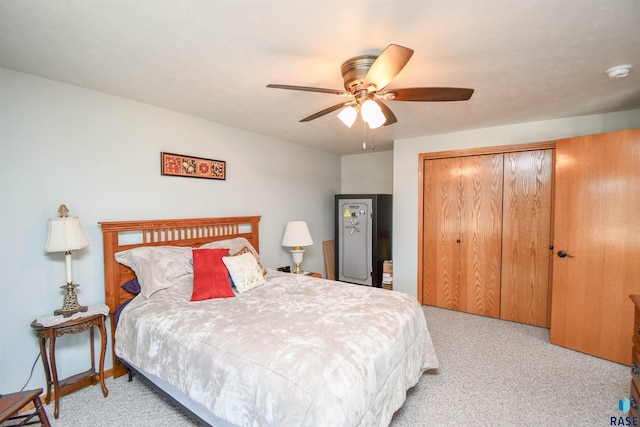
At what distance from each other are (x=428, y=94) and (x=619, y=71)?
1.45 meters

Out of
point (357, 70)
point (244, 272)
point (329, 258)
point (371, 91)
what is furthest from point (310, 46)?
point (329, 258)

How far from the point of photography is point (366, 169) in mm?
5176

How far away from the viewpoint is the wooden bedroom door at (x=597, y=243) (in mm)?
2402

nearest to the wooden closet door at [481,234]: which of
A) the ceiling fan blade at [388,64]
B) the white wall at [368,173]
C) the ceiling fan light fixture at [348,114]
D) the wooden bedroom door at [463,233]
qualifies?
the wooden bedroom door at [463,233]

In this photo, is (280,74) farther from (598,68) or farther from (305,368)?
(598,68)

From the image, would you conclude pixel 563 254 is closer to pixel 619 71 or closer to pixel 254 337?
pixel 619 71

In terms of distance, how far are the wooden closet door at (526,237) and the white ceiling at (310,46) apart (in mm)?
825

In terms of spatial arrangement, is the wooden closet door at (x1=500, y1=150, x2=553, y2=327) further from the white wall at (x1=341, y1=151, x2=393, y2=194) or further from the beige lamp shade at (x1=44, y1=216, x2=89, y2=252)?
the beige lamp shade at (x1=44, y1=216, x2=89, y2=252)

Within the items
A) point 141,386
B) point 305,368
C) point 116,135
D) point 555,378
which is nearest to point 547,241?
point 555,378

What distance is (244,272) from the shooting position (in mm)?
2543

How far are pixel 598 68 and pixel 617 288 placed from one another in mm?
1845

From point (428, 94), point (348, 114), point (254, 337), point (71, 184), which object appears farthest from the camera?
point (71, 184)

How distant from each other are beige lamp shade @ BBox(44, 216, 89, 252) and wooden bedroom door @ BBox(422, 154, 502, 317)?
379 centimetres

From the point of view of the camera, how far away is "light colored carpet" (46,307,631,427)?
1.88 m
